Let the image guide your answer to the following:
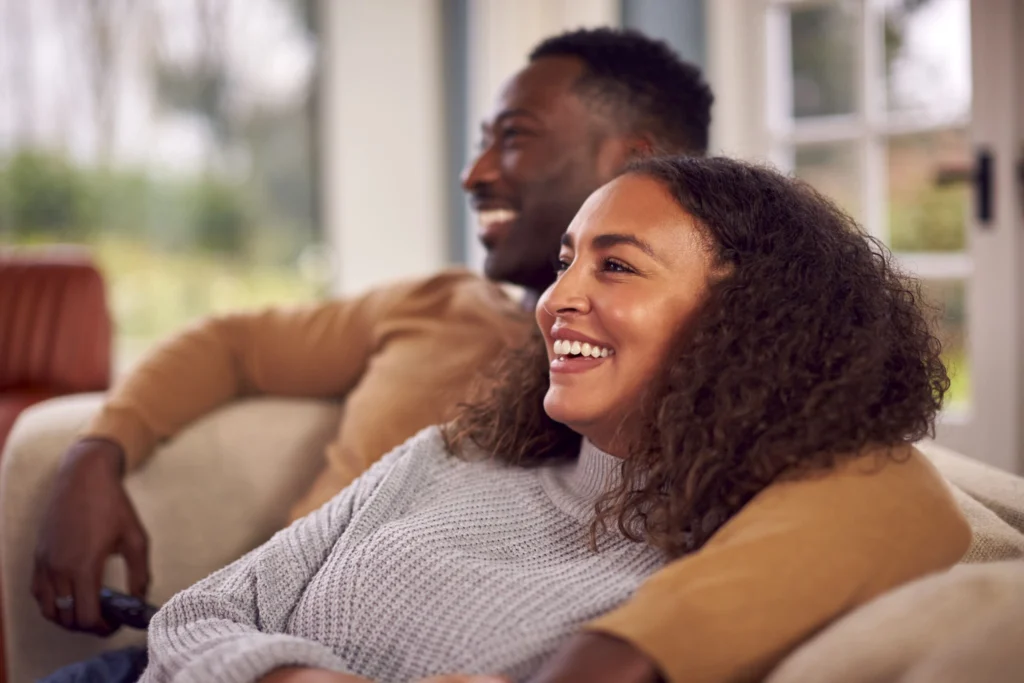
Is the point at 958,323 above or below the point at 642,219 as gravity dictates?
below

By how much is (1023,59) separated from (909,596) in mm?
1926

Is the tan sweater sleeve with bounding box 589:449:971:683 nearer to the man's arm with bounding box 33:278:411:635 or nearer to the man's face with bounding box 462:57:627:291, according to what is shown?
the man's face with bounding box 462:57:627:291

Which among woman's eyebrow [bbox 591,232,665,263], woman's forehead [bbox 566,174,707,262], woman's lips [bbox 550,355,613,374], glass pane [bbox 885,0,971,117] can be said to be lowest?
woman's lips [bbox 550,355,613,374]

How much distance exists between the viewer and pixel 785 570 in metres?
0.81

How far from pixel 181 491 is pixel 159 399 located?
0.16m

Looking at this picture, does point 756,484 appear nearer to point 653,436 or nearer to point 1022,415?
point 653,436

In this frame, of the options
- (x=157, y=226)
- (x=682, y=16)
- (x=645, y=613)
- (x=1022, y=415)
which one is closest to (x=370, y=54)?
(x=157, y=226)

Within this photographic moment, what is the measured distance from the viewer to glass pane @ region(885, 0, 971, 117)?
246 centimetres

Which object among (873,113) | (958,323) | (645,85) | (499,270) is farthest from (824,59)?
(499,270)

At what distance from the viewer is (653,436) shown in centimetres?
103

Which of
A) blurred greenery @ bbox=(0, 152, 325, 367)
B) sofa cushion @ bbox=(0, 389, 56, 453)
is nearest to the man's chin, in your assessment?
sofa cushion @ bbox=(0, 389, 56, 453)

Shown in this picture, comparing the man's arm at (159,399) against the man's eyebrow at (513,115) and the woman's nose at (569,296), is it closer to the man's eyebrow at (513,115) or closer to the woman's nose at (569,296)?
the man's eyebrow at (513,115)

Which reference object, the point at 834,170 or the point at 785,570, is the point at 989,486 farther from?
the point at 834,170

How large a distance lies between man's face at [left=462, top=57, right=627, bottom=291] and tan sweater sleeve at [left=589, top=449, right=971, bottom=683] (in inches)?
34.0
